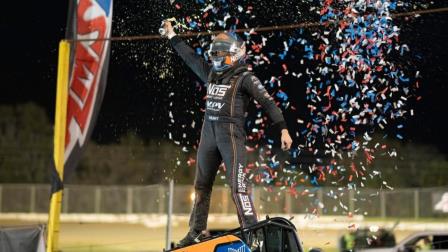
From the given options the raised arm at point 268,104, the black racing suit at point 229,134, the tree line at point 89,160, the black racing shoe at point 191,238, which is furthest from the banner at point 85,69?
the tree line at point 89,160

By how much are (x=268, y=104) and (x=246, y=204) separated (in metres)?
0.81

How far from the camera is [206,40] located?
9453mm

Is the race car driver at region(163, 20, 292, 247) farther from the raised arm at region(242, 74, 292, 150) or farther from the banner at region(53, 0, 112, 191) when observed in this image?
the banner at region(53, 0, 112, 191)

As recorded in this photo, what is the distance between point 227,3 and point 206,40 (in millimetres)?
504

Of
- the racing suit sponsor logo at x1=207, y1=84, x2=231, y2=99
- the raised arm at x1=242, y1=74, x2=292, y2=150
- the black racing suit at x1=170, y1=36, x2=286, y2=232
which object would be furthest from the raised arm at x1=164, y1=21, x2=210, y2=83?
the raised arm at x1=242, y1=74, x2=292, y2=150

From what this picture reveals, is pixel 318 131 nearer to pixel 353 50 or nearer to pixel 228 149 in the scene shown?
pixel 353 50

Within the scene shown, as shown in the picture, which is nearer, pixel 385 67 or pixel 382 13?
pixel 382 13

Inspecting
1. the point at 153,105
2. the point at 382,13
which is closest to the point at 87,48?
the point at 153,105

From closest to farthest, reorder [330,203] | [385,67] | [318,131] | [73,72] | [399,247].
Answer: [73,72] < [385,67] < [318,131] < [399,247] < [330,203]

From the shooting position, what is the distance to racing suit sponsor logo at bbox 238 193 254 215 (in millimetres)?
6395

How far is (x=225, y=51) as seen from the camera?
6.57 metres

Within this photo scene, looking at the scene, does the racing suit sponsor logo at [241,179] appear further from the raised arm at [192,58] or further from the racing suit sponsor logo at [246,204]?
the raised arm at [192,58]

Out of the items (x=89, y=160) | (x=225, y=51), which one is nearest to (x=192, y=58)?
(x=225, y=51)

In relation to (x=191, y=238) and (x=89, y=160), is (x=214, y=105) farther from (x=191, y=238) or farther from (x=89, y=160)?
(x=89, y=160)
